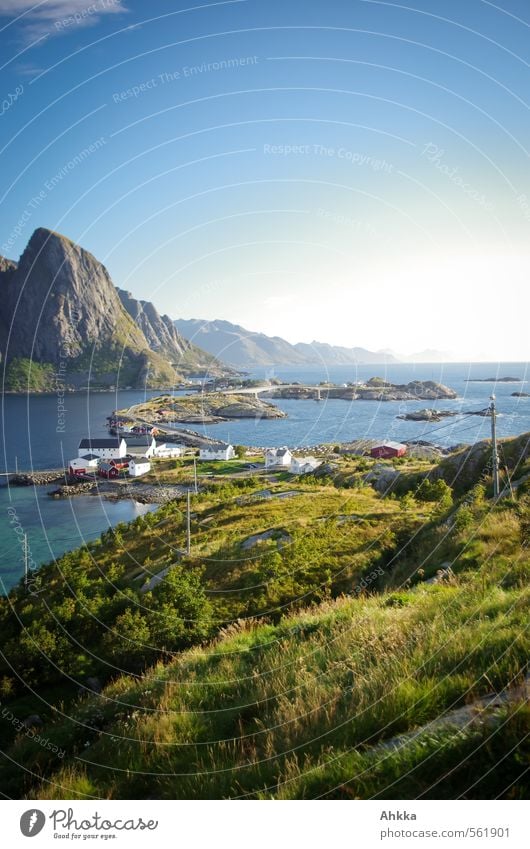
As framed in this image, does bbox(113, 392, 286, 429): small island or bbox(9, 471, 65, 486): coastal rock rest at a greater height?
bbox(113, 392, 286, 429): small island

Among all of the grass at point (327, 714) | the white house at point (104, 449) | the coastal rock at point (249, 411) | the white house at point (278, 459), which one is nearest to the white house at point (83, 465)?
the white house at point (104, 449)

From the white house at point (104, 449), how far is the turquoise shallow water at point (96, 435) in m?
8.63

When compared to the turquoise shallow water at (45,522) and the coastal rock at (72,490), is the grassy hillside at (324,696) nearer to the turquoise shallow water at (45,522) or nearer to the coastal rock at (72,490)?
the turquoise shallow water at (45,522)

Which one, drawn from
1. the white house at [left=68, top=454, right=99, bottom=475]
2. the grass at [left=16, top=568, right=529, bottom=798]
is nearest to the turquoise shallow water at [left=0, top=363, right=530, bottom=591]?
the white house at [left=68, top=454, right=99, bottom=475]

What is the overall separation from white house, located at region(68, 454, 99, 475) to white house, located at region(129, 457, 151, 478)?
7.13 m

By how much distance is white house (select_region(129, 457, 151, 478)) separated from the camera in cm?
8656

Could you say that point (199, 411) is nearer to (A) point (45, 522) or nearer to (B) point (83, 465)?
(B) point (83, 465)

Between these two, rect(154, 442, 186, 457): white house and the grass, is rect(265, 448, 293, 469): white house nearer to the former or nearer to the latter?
rect(154, 442, 186, 457): white house

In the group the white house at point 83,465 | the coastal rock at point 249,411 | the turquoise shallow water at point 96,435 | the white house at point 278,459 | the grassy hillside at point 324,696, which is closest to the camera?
the grassy hillside at point 324,696

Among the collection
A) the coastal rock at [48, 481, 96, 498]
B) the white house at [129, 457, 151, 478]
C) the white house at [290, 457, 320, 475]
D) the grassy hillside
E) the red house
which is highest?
the grassy hillside

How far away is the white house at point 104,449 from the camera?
9181 centimetres

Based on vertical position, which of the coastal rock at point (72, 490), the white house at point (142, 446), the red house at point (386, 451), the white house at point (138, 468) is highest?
the red house at point (386, 451)

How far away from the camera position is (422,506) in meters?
29.9
